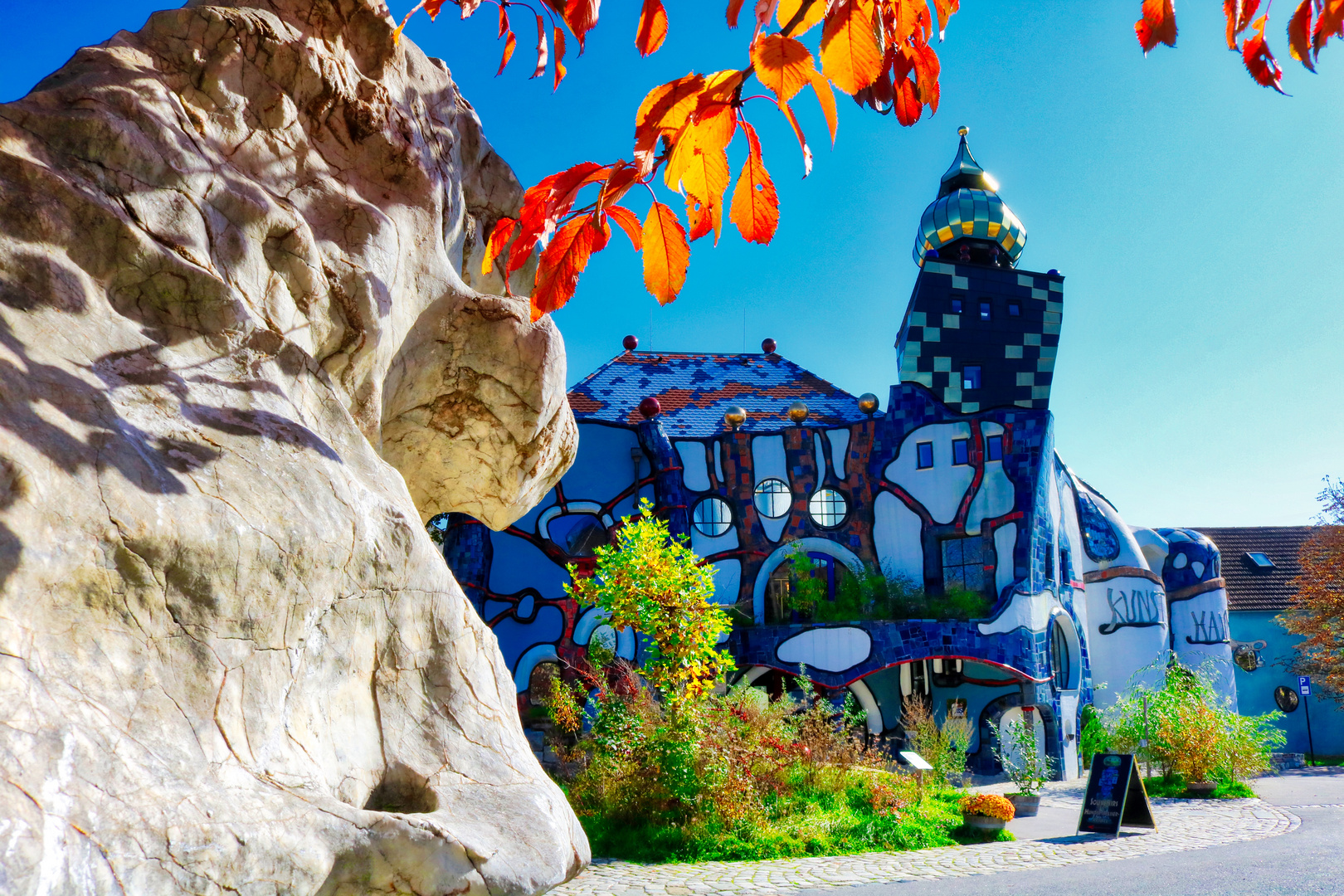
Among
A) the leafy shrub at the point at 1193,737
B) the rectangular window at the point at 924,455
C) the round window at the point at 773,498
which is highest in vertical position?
the rectangular window at the point at 924,455

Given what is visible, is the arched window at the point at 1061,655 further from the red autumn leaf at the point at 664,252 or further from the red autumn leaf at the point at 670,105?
the red autumn leaf at the point at 670,105

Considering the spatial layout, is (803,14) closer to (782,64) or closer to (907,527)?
(782,64)

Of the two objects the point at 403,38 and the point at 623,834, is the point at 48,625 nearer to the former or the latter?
the point at 403,38

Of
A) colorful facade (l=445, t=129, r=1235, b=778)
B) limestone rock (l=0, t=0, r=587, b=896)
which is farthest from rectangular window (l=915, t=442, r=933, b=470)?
limestone rock (l=0, t=0, r=587, b=896)

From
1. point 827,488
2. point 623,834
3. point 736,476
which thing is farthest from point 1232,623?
point 623,834

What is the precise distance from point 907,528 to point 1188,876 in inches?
367

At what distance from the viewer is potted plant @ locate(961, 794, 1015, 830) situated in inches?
389

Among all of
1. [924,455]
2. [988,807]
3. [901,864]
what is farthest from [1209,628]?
[901,864]

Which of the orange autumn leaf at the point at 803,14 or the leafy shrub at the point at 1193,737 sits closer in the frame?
the orange autumn leaf at the point at 803,14

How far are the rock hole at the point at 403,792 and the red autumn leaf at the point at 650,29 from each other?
5.34ft

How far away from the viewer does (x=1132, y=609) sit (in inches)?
723

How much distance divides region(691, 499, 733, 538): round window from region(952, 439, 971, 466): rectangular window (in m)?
4.47

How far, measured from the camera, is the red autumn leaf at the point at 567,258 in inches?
58.2

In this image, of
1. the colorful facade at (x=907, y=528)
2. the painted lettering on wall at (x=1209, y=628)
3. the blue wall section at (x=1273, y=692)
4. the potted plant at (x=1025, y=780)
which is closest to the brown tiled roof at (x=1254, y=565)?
the blue wall section at (x=1273, y=692)
